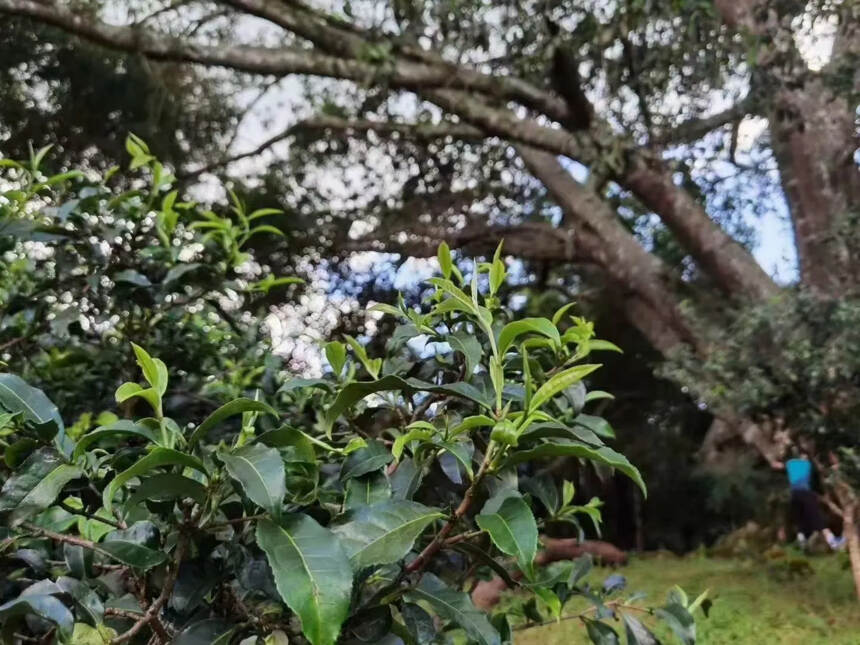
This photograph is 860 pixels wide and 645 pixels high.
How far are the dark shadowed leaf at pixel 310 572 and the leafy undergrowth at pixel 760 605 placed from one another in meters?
2.06

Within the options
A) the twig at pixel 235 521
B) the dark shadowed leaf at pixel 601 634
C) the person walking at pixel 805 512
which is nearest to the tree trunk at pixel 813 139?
the person walking at pixel 805 512

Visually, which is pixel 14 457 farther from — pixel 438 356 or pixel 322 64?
pixel 322 64

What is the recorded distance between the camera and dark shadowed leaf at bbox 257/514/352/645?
69 centimetres

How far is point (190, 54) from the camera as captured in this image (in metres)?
4.69

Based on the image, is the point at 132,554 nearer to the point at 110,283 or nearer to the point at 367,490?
the point at 367,490

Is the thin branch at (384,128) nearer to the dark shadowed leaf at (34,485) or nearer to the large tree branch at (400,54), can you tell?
the large tree branch at (400,54)

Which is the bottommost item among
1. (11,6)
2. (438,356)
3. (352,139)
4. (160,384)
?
(160,384)

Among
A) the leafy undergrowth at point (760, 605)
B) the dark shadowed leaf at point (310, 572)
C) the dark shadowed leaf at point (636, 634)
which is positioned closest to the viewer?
the dark shadowed leaf at point (310, 572)

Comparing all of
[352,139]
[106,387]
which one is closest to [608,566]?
[352,139]

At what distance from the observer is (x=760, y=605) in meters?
3.84

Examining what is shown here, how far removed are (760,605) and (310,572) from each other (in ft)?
12.6

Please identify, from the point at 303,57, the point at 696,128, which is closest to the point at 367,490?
the point at 303,57

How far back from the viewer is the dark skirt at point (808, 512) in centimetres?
598

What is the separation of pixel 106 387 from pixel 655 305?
13.2ft
